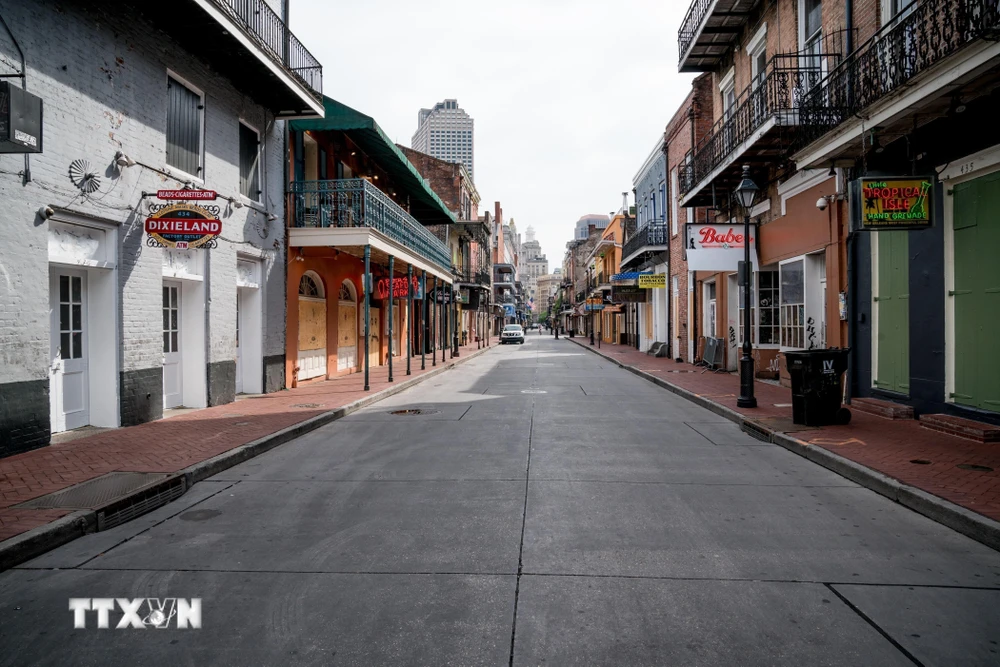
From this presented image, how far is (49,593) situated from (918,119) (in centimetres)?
1031

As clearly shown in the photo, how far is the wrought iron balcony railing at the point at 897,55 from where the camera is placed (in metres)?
6.70

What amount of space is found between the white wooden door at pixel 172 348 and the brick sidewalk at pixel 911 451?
9.77 metres

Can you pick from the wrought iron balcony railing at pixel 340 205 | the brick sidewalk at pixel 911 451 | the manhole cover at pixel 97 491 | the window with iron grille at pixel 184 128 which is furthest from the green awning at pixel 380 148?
the manhole cover at pixel 97 491

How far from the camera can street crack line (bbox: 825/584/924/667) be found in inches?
120

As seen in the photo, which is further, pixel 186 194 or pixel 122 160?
pixel 186 194

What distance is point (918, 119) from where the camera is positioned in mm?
8266

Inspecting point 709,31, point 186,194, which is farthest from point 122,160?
point 709,31

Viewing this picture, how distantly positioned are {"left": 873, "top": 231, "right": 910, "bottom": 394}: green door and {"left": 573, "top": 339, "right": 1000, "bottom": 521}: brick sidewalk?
0.78m

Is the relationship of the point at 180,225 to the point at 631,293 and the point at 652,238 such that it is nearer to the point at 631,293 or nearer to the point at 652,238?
the point at 652,238

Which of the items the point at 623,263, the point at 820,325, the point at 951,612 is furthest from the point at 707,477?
the point at 623,263

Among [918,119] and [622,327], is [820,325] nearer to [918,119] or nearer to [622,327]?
[918,119]

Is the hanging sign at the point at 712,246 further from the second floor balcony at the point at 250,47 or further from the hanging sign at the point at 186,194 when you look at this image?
the hanging sign at the point at 186,194

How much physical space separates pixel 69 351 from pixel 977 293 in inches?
478

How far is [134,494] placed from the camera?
5.55m
